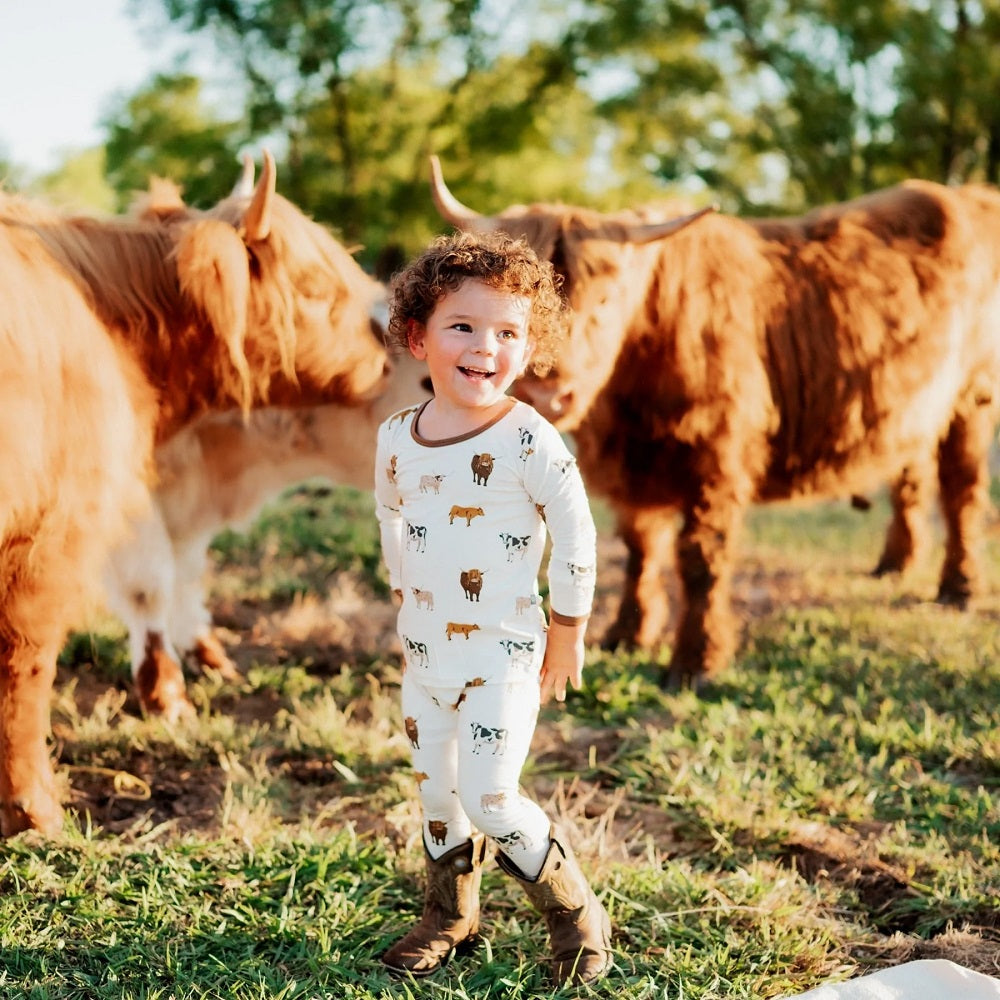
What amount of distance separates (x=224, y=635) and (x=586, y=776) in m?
2.19

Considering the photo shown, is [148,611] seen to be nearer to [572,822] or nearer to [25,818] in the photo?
[25,818]

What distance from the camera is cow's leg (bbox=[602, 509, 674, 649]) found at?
5000 millimetres

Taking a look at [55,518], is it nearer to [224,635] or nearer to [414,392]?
[414,392]

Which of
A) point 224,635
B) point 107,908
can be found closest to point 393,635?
point 224,635

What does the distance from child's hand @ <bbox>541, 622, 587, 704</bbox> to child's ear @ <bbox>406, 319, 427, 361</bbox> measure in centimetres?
66

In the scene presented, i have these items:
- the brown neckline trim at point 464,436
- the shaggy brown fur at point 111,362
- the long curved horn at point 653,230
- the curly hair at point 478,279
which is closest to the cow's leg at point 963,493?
the long curved horn at point 653,230

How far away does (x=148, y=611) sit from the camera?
4.08 m

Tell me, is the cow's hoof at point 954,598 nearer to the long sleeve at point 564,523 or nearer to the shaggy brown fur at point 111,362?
the shaggy brown fur at point 111,362

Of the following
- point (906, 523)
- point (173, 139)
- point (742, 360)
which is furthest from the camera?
point (173, 139)

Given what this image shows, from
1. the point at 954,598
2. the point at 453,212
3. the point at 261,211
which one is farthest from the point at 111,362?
the point at 954,598

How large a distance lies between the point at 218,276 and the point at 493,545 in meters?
1.63

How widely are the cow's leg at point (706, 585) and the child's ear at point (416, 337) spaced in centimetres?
235

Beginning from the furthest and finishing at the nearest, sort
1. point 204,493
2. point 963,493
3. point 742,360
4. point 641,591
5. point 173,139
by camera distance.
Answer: point 173,139, point 963,493, point 641,591, point 204,493, point 742,360

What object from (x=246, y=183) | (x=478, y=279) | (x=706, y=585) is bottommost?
(x=706, y=585)
